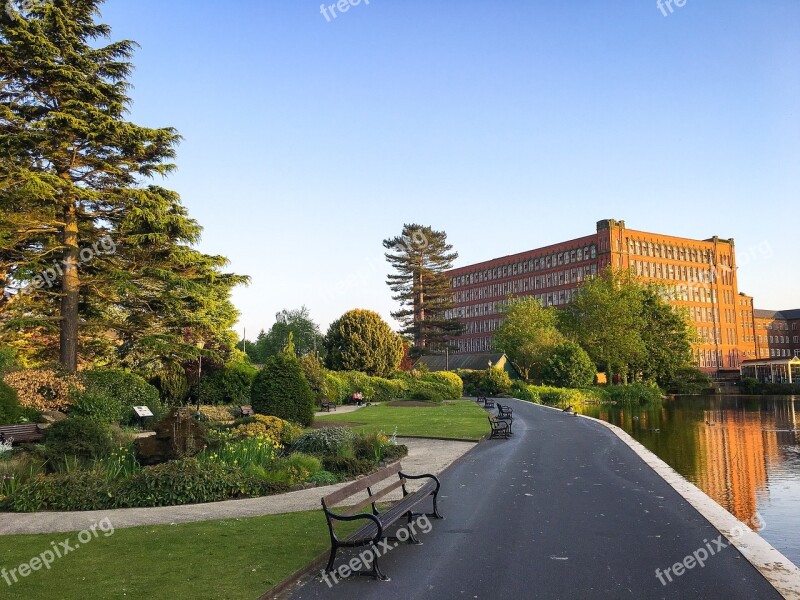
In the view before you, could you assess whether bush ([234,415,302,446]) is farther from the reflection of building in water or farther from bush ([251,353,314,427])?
the reflection of building in water

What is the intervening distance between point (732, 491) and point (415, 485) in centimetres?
640

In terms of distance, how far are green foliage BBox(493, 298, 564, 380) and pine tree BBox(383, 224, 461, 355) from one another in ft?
41.5

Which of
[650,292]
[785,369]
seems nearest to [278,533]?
[650,292]

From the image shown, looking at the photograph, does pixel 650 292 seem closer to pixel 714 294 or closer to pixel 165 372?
pixel 714 294

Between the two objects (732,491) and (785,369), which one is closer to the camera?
(732,491)

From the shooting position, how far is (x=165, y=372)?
3052cm

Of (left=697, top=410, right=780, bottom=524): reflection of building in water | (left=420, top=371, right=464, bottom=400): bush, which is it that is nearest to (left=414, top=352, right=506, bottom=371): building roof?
(left=420, top=371, right=464, bottom=400): bush

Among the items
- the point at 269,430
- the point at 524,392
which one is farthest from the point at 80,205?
the point at 524,392

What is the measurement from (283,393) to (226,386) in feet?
32.1

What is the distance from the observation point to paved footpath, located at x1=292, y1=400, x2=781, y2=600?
20.4 ft

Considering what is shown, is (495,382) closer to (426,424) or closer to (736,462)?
(426,424)

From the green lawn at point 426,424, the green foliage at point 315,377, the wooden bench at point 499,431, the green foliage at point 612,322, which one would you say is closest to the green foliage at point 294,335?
the green foliage at point 612,322

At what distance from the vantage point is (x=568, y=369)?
202 ft

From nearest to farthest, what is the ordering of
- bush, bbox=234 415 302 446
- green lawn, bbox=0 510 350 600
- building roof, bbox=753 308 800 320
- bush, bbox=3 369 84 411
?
1. green lawn, bbox=0 510 350 600
2. bush, bbox=234 415 302 446
3. bush, bbox=3 369 84 411
4. building roof, bbox=753 308 800 320
